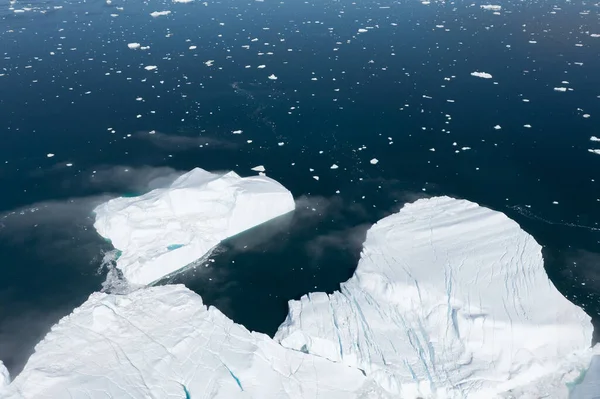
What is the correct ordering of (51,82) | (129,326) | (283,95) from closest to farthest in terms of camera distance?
(129,326) < (283,95) < (51,82)

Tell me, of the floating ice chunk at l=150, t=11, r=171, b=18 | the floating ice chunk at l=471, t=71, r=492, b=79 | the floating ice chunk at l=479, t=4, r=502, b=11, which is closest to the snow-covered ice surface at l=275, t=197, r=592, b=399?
the floating ice chunk at l=471, t=71, r=492, b=79

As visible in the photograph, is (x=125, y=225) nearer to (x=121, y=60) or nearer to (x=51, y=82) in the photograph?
(x=51, y=82)

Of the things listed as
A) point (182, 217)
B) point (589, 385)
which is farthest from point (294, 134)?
point (589, 385)

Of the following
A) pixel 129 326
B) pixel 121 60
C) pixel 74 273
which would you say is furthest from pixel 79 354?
pixel 121 60

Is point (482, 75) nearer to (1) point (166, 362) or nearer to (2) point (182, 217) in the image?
(2) point (182, 217)

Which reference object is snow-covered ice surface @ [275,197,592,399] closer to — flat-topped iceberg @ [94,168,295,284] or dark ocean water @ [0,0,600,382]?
dark ocean water @ [0,0,600,382]
